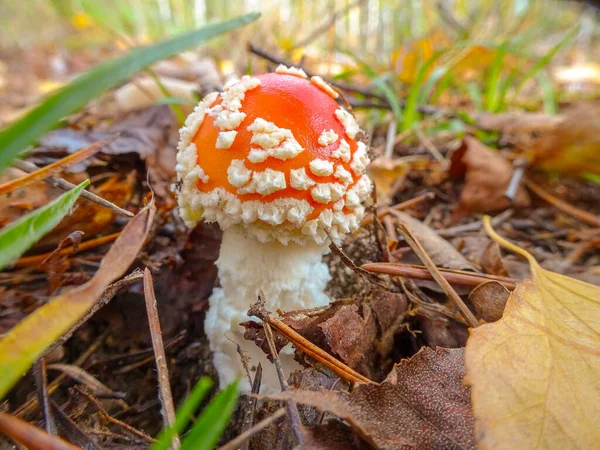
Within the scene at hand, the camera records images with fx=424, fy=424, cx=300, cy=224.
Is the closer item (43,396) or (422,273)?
(43,396)

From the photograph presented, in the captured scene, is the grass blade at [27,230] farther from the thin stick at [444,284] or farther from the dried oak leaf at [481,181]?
the dried oak leaf at [481,181]

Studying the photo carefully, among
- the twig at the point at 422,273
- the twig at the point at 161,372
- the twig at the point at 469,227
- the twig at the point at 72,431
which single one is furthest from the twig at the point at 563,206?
the twig at the point at 72,431

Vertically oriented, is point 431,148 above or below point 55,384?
above

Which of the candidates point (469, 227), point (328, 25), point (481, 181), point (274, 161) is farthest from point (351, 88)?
point (274, 161)

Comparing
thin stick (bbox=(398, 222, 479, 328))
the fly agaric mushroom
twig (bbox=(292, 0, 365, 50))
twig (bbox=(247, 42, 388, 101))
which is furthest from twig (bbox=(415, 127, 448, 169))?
the fly agaric mushroom

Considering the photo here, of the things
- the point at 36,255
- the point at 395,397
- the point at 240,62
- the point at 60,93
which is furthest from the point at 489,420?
the point at 240,62

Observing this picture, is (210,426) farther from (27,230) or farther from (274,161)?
(274,161)

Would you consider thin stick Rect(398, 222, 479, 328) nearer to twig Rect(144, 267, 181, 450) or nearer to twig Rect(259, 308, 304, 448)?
twig Rect(259, 308, 304, 448)
